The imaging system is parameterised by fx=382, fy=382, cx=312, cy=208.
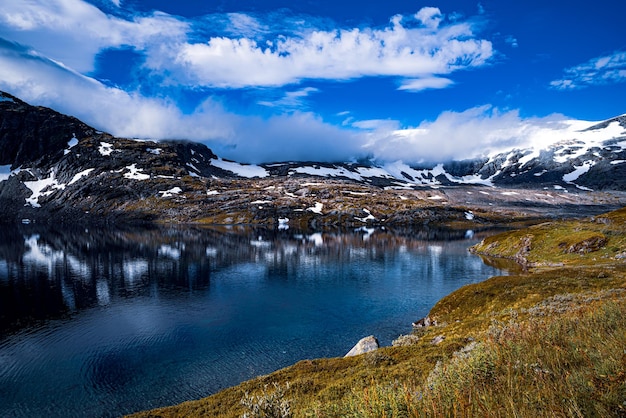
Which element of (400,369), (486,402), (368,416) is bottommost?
(400,369)

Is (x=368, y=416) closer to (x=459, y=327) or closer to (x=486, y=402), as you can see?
(x=486, y=402)

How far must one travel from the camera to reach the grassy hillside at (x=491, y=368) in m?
6.78

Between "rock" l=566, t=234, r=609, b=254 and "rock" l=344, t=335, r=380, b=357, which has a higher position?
"rock" l=566, t=234, r=609, b=254

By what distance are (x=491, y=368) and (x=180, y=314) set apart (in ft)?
197

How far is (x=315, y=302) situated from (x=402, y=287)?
20922 millimetres

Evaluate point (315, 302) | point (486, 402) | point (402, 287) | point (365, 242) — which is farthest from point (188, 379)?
point (365, 242)

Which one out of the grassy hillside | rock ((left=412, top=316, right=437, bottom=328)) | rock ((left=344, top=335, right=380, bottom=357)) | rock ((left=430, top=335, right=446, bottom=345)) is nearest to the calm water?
rock ((left=412, top=316, right=437, bottom=328))

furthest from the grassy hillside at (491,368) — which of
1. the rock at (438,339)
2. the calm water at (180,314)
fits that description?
the calm water at (180,314)

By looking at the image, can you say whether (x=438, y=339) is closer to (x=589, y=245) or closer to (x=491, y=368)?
(x=491, y=368)

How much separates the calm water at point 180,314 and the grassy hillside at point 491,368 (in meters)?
9.94

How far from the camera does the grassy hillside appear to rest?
6.78m

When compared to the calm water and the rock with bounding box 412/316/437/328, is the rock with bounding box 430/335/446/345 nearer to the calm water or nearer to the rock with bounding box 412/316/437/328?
the calm water

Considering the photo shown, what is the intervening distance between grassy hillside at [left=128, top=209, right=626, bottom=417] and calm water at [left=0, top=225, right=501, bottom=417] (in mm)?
9943

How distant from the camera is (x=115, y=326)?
56.2m
